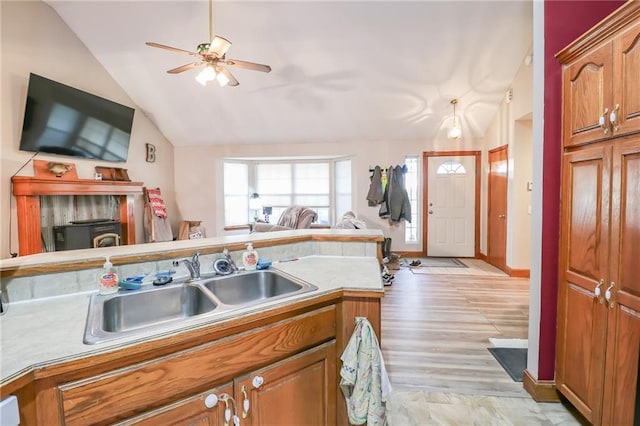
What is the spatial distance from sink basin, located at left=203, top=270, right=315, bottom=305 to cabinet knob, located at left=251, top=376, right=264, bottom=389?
1.36 ft

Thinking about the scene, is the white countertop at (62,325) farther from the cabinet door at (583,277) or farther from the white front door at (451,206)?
the white front door at (451,206)

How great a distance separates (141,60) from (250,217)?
3.45 m

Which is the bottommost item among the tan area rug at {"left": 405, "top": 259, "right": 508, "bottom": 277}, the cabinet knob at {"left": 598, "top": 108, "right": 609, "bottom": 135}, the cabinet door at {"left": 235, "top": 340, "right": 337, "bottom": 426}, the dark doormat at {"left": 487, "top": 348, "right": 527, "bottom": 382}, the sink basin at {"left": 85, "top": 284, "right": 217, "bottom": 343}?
the dark doormat at {"left": 487, "top": 348, "right": 527, "bottom": 382}

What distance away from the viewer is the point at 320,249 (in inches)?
80.5

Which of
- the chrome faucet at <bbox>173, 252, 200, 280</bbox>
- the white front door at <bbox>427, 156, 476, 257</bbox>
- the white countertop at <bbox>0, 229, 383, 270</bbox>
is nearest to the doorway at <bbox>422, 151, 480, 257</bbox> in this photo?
the white front door at <bbox>427, 156, 476, 257</bbox>

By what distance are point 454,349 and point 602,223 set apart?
1.47 meters

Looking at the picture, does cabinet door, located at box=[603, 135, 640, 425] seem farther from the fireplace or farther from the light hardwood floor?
the fireplace

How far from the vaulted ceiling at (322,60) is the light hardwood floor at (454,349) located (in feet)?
8.98

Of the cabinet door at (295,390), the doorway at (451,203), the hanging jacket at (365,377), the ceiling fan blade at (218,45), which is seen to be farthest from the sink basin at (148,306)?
the doorway at (451,203)

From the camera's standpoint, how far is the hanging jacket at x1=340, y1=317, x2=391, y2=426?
1.31m

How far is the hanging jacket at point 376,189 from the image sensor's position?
5.65 m

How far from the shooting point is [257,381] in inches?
44.3

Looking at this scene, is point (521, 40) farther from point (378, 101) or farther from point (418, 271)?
point (418, 271)

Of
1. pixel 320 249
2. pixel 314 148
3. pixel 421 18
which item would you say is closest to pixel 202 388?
pixel 320 249
